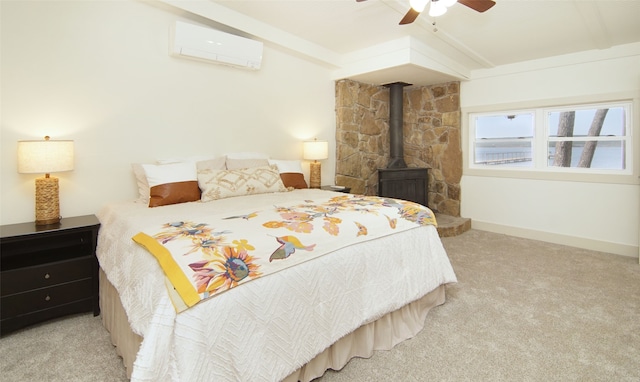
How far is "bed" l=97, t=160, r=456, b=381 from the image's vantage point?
1.26 m

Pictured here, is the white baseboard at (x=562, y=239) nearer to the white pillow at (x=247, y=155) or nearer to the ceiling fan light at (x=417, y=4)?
the white pillow at (x=247, y=155)

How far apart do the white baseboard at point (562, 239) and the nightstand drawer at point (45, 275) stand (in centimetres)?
483

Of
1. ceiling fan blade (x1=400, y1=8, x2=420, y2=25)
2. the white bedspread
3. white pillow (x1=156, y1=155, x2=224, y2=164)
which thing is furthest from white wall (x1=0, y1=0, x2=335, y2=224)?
ceiling fan blade (x1=400, y1=8, x2=420, y2=25)

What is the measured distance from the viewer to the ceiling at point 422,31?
3.03 meters

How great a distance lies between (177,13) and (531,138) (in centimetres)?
460

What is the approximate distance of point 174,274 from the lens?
51.1 inches

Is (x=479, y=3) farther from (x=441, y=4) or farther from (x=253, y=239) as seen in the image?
(x=253, y=239)

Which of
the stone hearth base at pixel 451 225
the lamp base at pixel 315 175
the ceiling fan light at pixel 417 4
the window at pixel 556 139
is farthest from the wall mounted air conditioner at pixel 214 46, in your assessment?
the window at pixel 556 139

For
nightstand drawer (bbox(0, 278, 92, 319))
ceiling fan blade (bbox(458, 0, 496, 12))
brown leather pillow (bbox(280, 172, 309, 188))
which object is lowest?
nightstand drawer (bbox(0, 278, 92, 319))

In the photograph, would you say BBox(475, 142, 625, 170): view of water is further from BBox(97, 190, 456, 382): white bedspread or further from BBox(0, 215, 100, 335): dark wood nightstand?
BBox(0, 215, 100, 335): dark wood nightstand

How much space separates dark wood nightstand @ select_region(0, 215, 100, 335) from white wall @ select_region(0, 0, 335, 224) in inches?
10.7

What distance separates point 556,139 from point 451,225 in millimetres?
1745

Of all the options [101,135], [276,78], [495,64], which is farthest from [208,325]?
[495,64]

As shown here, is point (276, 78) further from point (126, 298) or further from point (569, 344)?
point (569, 344)
